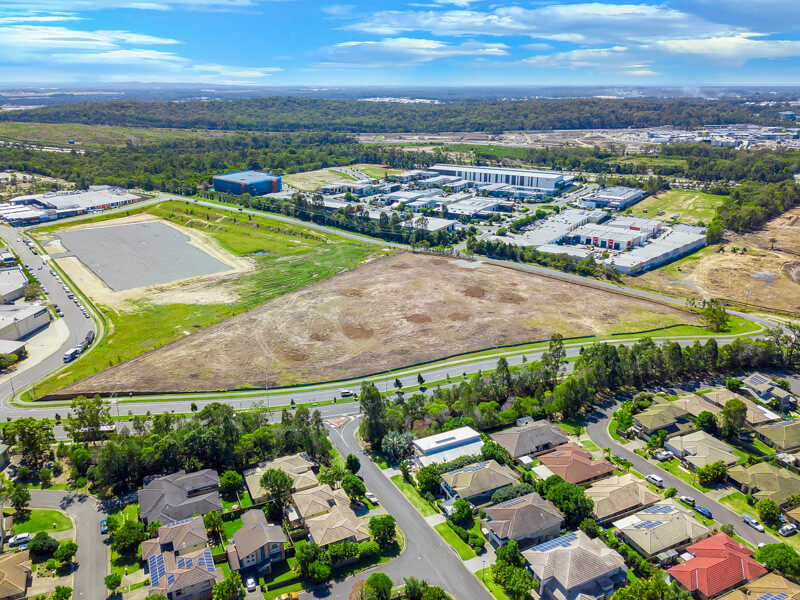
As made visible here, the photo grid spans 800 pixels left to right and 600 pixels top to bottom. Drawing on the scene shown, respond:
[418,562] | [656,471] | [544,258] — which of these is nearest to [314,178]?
[544,258]

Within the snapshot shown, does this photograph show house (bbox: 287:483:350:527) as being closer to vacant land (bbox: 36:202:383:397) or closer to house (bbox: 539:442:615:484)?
house (bbox: 539:442:615:484)

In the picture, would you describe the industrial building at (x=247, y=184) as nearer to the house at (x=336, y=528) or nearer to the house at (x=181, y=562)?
the house at (x=181, y=562)

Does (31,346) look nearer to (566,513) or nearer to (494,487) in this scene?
(494,487)

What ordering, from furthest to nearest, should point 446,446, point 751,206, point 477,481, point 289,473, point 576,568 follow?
point 751,206 < point 446,446 < point 289,473 < point 477,481 < point 576,568

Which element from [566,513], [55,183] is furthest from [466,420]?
[55,183]

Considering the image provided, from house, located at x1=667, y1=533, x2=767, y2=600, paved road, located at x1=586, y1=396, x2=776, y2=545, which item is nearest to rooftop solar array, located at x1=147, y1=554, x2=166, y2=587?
house, located at x1=667, y1=533, x2=767, y2=600

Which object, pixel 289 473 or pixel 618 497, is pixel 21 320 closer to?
pixel 289 473
